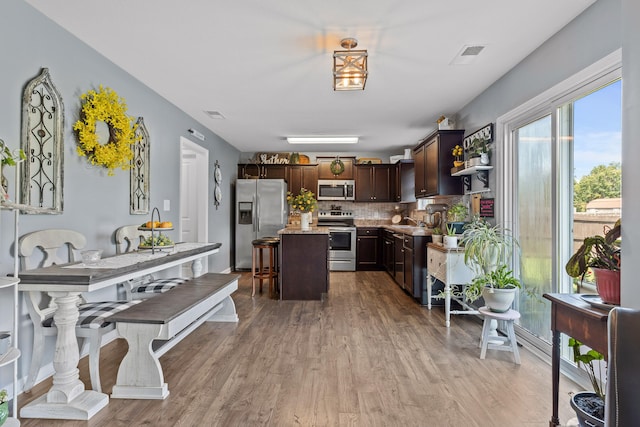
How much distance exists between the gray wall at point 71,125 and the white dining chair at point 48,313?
0.08m

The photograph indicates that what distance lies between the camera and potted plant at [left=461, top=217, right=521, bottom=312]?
8.89 ft

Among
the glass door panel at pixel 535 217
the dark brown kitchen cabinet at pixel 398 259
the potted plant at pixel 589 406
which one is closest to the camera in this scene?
the potted plant at pixel 589 406

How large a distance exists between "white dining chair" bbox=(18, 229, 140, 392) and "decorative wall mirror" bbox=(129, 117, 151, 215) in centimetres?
104

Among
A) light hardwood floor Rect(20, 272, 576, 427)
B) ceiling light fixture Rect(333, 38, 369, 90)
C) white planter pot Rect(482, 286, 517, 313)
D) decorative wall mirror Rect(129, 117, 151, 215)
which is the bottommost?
light hardwood floor Rect(20, 272, 576, 427)

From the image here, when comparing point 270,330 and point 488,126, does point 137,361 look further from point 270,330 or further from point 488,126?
point 488,126

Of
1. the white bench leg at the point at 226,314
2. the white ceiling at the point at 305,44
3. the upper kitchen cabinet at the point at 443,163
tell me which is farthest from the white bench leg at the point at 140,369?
the upper kitchen cabinet at the point at 443,163

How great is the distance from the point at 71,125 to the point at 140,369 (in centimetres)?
184

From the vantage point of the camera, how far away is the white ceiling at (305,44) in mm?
2225

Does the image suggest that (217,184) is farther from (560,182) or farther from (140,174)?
(560,182)

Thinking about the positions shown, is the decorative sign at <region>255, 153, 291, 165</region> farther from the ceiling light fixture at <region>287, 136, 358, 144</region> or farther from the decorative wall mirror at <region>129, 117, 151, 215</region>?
the decorative wall mirror at <region>129, 117, 151, 215</region>

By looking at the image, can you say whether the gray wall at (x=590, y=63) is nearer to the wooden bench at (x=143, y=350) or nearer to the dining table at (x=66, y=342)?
the wooden bench at (x=143, y=350)

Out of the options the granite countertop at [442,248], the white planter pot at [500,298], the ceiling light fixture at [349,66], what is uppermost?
the ceiling light fixture at [349,66]

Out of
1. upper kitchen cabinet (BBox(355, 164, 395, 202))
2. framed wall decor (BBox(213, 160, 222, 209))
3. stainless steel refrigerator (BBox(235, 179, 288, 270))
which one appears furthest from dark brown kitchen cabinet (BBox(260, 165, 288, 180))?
upper kitchen cabinet (BBox(355, 164, 395, 202))

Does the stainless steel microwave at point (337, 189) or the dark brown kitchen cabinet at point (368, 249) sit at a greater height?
the stainless steel microwave at point (337, 189)
